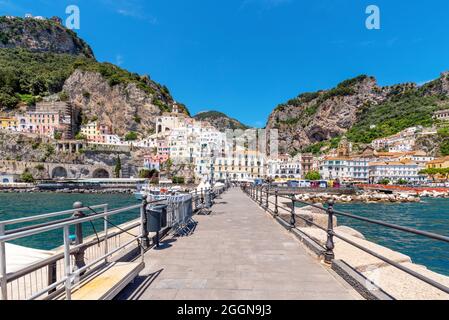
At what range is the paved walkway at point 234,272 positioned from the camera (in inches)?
134

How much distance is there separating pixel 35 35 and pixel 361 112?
6988 inches

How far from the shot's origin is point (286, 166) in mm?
95438

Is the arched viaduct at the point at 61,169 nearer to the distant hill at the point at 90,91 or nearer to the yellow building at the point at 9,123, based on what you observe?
the yellow building at the point at 9,123

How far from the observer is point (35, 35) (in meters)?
143

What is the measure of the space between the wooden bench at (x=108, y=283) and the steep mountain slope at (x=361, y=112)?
460ft

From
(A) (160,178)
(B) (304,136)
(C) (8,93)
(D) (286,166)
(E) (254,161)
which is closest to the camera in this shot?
(A) (160,178)

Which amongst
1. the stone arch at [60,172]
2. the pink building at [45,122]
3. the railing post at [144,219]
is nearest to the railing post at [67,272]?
the railing post at [144,219]

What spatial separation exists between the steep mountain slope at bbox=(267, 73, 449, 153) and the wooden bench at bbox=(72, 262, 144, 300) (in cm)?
14023

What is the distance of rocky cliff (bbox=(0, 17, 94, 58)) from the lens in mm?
138125

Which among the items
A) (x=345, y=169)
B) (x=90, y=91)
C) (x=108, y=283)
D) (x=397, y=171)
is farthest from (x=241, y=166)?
(x=108, y=283)
